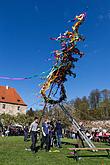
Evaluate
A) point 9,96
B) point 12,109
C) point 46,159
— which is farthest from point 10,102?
point 46,159

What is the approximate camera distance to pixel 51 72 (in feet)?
55.6

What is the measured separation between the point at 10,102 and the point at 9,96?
2377mm

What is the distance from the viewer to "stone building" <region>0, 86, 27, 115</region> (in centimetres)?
7975

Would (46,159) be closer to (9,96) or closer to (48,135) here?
(48,135)

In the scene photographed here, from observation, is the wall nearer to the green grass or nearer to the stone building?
the stone building

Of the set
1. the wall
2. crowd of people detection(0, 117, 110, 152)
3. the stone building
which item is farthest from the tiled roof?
crowd of people detection(0, 117, 110, 152)

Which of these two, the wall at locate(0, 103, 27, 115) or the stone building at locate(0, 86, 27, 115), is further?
the stone building at locate(0, 86, 27, 115)

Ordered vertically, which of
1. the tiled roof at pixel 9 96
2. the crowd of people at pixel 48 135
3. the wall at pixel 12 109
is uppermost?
the tiled roof at pixel 9 96

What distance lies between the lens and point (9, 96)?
3243 inches

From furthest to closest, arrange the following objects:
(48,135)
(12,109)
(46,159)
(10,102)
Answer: (12,109) → (10,102) → (48,135) → (46,159)

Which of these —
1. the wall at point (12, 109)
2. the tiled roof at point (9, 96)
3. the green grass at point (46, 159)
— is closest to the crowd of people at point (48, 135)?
the green grass at point (46, 159)

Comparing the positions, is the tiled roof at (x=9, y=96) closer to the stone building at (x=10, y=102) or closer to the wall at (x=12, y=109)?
the stone building at (x=10, y=102)

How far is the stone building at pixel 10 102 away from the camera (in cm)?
7975

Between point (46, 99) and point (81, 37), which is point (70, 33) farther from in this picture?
point (46, 99)
